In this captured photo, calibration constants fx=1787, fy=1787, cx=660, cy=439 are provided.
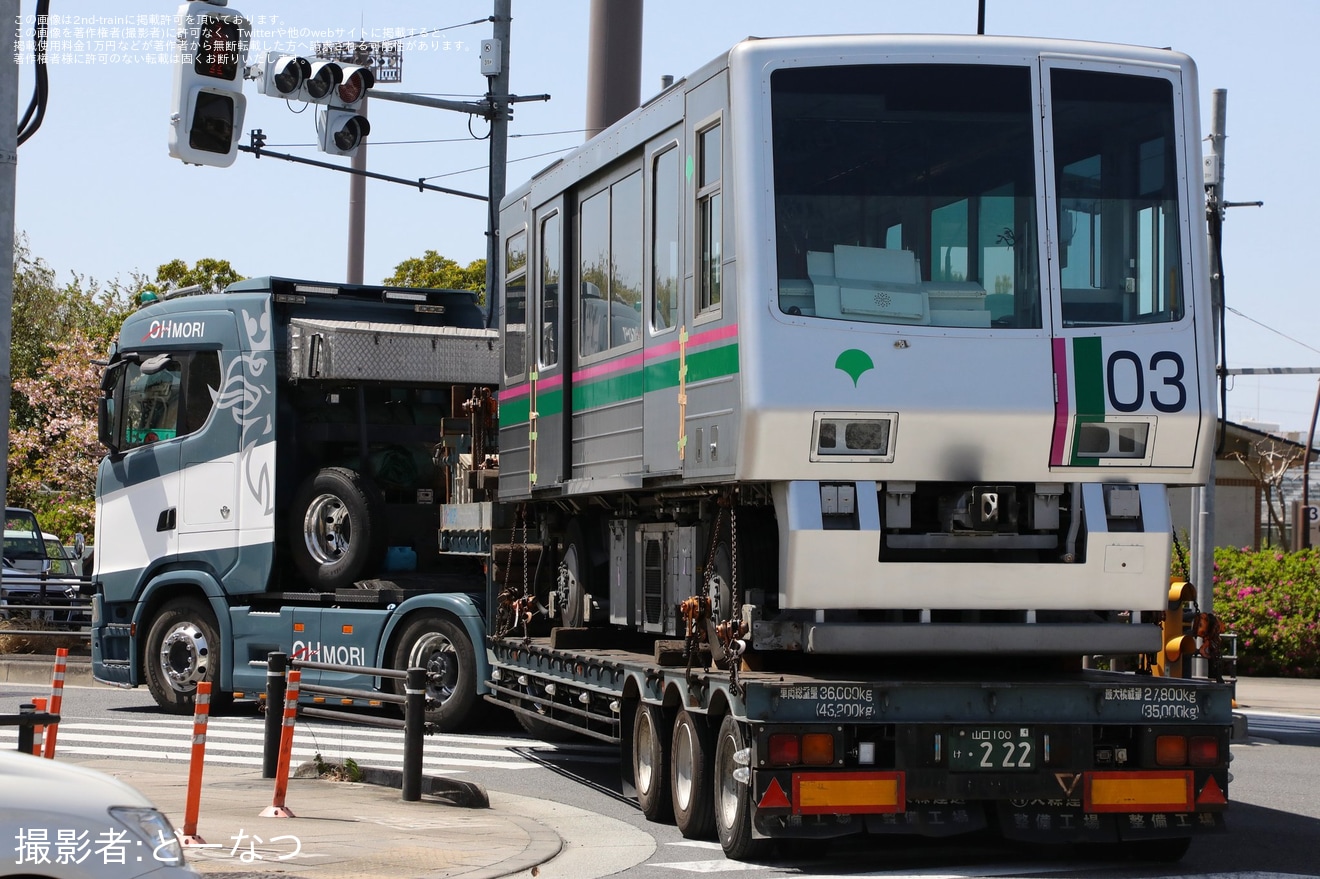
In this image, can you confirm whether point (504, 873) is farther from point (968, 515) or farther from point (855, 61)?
point (855, 61)

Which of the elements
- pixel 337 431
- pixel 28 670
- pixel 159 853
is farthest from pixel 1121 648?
pixel 28 670

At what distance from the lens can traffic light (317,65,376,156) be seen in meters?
20.2

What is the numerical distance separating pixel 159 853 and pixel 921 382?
16.8ft

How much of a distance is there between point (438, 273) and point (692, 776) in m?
45.1

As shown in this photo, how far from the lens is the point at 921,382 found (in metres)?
9.41

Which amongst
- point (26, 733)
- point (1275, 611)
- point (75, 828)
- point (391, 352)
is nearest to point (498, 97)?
point (391, 352)

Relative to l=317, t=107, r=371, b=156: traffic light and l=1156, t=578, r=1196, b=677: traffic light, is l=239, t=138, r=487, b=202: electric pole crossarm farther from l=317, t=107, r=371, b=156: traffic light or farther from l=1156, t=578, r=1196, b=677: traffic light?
l=1156, t=578, r=1196, b=677: traffic light

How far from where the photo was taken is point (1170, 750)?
9453mm

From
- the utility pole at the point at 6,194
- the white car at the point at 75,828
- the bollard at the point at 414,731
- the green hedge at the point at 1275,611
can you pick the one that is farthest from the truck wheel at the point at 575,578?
the green hedge at the point at 1275,611

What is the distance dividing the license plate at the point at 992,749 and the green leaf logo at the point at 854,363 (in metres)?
1.92

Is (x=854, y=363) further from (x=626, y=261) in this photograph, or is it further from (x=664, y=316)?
(x=626, y=261)

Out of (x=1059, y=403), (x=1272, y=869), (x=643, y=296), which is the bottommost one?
(x=1272, y=869)

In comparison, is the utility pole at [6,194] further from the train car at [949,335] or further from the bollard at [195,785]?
the train car at [949,335]

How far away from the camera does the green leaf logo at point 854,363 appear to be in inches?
368
